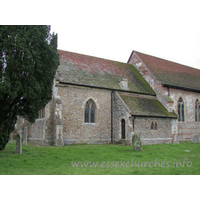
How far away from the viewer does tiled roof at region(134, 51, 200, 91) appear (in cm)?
2486

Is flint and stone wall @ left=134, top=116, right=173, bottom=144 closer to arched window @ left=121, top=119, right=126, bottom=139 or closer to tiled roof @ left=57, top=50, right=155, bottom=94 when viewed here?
arched window @ left=121, top=119, right=126, bottom=139

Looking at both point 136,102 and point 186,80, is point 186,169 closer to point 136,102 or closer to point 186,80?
point 136,102

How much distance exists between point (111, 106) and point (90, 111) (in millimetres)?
2295

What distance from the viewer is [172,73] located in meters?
27.0

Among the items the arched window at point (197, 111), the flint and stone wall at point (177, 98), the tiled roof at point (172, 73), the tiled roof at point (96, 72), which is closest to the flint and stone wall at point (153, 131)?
the flint and stone wall at point (177, 98)

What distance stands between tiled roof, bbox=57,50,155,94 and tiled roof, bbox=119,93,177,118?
3.86ft

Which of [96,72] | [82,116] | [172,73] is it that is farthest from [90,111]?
[172,73]

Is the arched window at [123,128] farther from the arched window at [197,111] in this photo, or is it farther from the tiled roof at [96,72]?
the arched window at [197,111]

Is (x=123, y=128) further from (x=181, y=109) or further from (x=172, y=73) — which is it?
(x=172, y=73)

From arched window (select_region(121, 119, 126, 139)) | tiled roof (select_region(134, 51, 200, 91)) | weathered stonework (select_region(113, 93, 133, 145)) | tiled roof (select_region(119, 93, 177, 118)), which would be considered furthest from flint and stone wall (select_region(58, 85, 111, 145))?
tiled roof (select_region(134, 51, 200, 91))

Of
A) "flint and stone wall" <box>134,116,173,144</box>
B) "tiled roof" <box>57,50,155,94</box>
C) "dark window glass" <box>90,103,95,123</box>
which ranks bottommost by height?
"flint and stone wall" <box>134,116,173,144</box>

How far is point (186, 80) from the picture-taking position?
2695 cm

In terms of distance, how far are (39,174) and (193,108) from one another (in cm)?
2294

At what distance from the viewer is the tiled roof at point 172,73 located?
24864 mm
